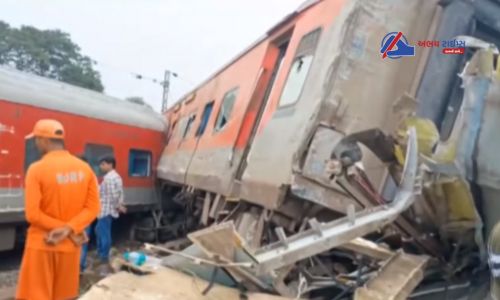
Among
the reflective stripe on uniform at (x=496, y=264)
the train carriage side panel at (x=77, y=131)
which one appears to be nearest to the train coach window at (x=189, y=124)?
the train carriage side panel at (x=77, y=131)

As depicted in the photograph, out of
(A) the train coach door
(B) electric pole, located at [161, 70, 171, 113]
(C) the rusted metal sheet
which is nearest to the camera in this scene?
(C) the rusted metal sheet

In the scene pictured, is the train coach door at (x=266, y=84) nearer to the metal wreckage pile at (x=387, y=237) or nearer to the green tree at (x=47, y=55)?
the metal wreckage pile at (x=387, y=237)

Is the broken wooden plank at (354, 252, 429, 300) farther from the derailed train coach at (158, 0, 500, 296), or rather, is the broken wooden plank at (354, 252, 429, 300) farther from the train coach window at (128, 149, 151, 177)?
the train coach window at (128, 149, 151, 177)

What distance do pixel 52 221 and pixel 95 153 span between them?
5.68m

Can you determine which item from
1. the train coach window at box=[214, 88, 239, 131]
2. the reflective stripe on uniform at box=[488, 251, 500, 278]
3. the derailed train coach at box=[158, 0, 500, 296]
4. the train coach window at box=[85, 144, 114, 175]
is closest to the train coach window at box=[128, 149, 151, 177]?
the train coach window at box=[85, 144, 114, 175]

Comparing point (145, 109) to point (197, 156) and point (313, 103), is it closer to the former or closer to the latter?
point (197, 156)

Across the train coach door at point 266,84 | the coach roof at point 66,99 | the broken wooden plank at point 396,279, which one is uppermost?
the train coach door at point 266,84

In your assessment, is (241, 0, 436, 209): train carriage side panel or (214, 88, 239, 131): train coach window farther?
(214, 88, 239, 131): train coach window

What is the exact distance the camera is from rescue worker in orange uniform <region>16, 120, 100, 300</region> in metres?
3.26

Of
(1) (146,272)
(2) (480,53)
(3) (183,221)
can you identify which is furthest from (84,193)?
(3) (183,221)

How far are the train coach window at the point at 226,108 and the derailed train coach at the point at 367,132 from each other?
1364 mm

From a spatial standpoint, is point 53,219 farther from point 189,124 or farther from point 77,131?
point 189,124

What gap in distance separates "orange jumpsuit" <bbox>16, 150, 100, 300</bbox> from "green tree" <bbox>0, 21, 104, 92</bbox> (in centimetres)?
3192

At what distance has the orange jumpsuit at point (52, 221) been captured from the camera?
10.7 feet
